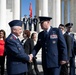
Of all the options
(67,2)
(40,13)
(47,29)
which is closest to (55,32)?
(47,29)

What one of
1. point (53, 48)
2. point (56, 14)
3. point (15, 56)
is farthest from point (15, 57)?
point (56, 14)

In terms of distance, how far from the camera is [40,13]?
139 ft

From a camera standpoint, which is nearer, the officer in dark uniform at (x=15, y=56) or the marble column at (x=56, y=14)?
the officer in dark uniform at (x=15, y=56)

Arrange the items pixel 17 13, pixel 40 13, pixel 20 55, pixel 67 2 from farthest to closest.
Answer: pixel 67 2, pixel 40 13, pixel 17 13, pixel 20 55

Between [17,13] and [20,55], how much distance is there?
29.1m

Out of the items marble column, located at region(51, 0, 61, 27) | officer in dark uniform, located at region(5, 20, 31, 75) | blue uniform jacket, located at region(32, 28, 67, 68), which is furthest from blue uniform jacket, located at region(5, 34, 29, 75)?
marble column, located at region(51, 0, 61, 27)

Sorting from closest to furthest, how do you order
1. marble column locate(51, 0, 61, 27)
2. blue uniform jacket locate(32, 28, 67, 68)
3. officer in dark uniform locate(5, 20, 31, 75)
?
officer in dark uniform locate(5, 20, 31, 75)
blue uniform jacket locate(32, 28, 67, 68)
marble column locate(51, 0, 61, 27)

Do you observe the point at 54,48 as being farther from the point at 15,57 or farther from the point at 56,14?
Result: the point at 56,14

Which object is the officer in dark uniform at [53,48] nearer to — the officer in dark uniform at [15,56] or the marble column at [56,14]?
the officer in dark uniform at [15,56]

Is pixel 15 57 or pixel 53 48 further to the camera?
pixel 53 48

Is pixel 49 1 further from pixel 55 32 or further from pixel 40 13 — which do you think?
pixel 55 32

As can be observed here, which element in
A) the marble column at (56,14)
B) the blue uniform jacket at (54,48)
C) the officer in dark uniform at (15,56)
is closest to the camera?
A: the officer in dark uniform at (15,56)

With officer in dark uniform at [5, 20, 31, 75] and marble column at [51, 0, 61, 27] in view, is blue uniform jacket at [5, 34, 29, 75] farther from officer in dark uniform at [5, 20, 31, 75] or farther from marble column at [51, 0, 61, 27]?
marble column at [51, 0, 61, 27]

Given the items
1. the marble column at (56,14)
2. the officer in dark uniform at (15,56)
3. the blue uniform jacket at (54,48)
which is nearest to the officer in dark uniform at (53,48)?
the blue uniform jacket at (54,48)
